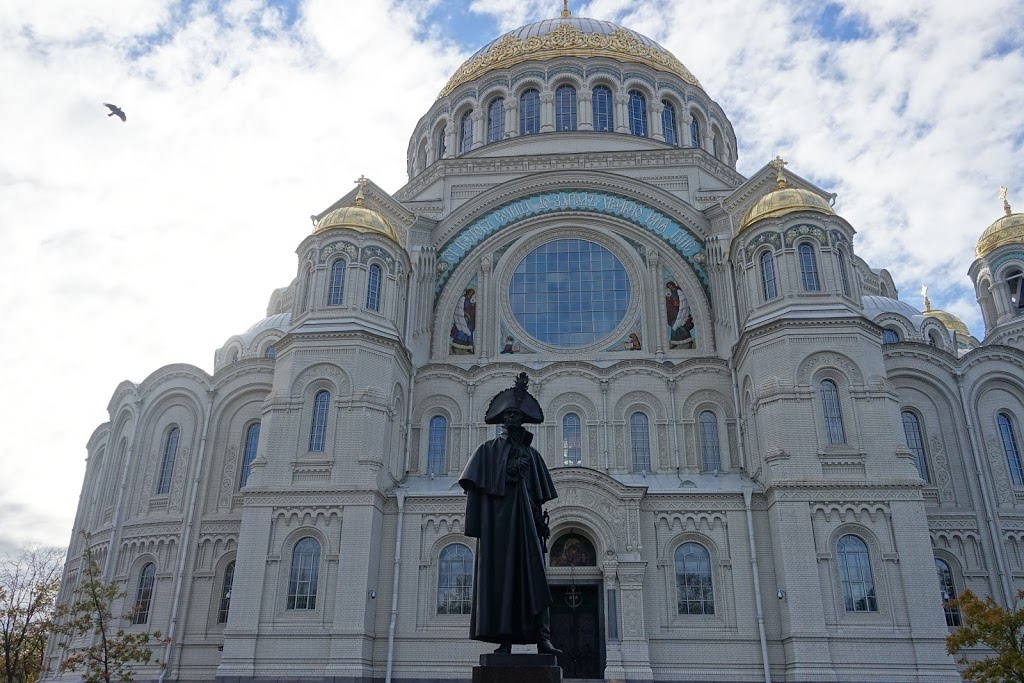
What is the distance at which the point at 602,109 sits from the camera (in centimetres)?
3462

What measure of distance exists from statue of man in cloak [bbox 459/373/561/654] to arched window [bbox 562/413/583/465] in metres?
16.5

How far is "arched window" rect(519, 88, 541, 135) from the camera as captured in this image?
3434cm

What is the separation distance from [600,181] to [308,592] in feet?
53.1

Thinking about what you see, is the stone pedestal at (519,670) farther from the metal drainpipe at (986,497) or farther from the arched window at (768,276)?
the metal drainpipe at (986,497)

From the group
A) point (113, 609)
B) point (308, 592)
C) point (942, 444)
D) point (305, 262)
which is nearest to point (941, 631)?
point (942, 444)

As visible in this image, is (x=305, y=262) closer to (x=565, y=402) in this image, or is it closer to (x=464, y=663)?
(x=565, y=402)

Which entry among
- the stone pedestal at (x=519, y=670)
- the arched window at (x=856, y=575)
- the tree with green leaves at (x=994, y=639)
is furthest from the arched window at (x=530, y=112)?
the stone pedestal at (x=519, y=670)

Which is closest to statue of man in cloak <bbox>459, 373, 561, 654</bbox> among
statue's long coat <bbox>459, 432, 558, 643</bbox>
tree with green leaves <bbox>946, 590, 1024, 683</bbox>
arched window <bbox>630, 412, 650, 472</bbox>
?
statue's long coat <bbox>459, 432, 558, 643</bbox>

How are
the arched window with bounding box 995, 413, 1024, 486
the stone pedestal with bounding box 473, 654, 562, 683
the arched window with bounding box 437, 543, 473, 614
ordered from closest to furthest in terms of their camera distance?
the stone pedestal with bounding box 473, 654, 562, 683, the arched window with bounding box 437, 543, 473, 614, the arched window with bounding box 995, 413, 1024, 486

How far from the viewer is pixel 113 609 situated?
85.6ft

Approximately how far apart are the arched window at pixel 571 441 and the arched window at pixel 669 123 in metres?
14.4

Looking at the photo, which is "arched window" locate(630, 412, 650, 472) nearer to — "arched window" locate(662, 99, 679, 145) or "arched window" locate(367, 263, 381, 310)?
"arched window" locate(367, 263, 381, 310)

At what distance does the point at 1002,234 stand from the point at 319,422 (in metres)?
25.3

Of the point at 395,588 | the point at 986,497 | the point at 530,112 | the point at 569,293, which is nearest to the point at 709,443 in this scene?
the point at 569,293
